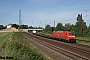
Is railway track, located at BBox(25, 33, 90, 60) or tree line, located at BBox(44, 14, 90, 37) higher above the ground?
tree line, located at BBox(44, 14, 90, 37)

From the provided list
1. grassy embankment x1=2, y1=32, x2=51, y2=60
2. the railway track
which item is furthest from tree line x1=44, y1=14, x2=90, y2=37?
grassy embankment x1=2, y1=32, x2=51, y2=60

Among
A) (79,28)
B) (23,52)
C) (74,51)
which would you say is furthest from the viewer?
(79,28)

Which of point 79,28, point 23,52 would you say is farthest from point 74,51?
point 79,28

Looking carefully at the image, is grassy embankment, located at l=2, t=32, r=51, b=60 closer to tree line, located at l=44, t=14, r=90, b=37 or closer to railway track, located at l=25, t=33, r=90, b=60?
railway track, located at l=25, t=33, r=90, b=60

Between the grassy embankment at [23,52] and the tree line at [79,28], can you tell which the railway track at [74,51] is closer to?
the grassy embankment at [23,52]

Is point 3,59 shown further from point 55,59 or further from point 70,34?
point 70,34

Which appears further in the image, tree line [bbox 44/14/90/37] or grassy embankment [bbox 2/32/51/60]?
tree line [bbox 44/14/90/37]

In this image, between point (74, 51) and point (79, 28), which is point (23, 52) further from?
point (79, 28)

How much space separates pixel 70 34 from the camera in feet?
138

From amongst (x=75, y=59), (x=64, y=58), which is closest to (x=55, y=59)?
(x=64, y=58)

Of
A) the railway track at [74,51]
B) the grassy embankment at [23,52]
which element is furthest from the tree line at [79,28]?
the grassy embankment at [23,52]

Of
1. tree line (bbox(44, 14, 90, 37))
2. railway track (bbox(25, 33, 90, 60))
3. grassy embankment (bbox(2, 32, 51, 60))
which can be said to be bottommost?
railway track (bbox(25, 33, 90, 60))

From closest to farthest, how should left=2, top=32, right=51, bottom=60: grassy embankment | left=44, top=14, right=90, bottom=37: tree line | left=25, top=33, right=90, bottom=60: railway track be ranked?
1. left=2, top=32, right=51, bottom=60: grassy embankment
2. left=25, top=33, right=90, bottom=60: railway track
3. left=44, top=14, right=90, bottom=37: tree line

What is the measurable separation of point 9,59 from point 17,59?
1964 millimetres
